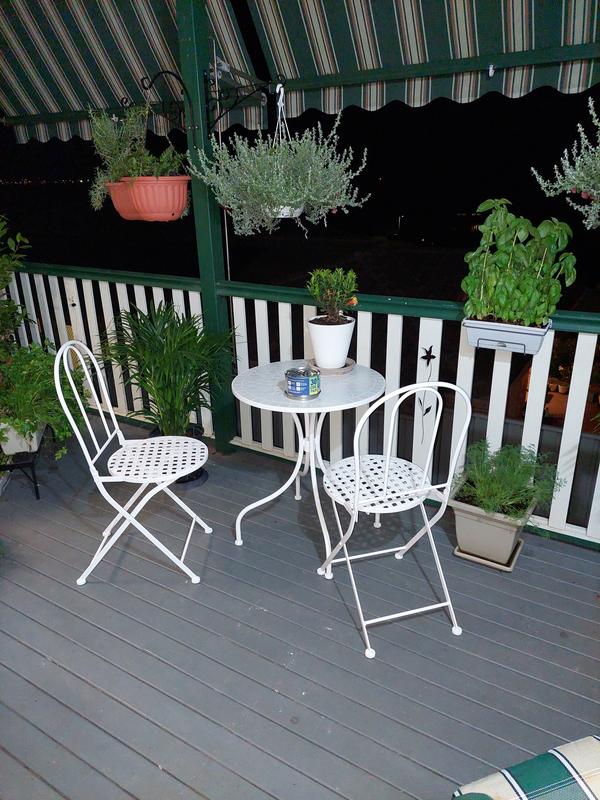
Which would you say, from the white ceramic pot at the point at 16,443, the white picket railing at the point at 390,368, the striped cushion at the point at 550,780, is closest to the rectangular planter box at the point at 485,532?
the white picket railing at the point at 390,368

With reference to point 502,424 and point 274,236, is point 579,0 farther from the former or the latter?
point 274,236

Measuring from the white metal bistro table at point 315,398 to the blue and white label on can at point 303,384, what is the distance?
26 mm

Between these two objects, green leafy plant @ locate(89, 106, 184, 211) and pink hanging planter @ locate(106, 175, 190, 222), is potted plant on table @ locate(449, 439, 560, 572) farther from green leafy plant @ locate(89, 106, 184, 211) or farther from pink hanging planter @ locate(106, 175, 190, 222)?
green leafy plant @ locate(89, 106, 184, 211)

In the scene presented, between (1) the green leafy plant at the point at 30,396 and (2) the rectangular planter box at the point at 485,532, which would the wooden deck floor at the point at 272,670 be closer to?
(2) the rectangular planter box at the point at 485,532

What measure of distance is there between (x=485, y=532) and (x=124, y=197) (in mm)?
2403

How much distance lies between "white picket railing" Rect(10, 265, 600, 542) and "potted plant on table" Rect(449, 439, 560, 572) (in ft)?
0.61

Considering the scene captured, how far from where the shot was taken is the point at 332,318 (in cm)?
263

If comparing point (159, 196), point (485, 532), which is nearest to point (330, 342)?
point (485, 532)

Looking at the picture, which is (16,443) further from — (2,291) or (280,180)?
(280,180)

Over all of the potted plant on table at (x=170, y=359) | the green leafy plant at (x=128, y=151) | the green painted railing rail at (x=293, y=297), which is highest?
the green leafy plant at (x=128, y=151)

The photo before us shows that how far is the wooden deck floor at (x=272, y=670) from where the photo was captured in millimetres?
1708

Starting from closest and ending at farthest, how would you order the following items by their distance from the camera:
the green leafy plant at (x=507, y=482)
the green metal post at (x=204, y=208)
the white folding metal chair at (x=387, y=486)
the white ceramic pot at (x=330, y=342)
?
the white folding metal chair at (x=387, y=486) < the green leafy plant at (x=507, y=482) < the white ceramic pot at (x=330, y=342) < the green metal post at (x=204, y=208)

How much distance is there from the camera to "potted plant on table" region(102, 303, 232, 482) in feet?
10.0

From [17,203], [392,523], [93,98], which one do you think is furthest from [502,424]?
[17,203]
